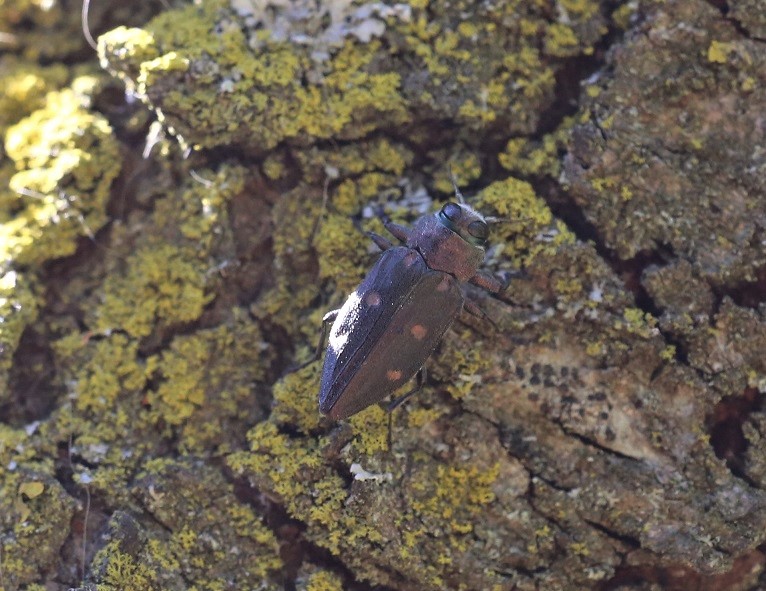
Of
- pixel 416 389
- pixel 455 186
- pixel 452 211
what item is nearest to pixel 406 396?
→ pixel 416 389

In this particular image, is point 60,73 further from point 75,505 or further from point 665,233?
point 665,233

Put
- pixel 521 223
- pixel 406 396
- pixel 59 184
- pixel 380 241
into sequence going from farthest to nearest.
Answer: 1. pixel 59 184
2. pixel 380 241
3. pixel 521 223
4. pixel 406 396

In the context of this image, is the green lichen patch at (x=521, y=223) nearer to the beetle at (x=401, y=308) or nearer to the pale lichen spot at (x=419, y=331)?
the beetle at (x=401, y=308)

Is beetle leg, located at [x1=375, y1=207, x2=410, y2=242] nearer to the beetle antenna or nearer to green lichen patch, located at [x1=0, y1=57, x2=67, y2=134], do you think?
the beetle antenna

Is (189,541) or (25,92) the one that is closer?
(189,541)

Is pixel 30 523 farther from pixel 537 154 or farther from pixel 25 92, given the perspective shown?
pixel 537 154

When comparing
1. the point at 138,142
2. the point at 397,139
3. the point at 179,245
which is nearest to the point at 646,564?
the point at 397,139
